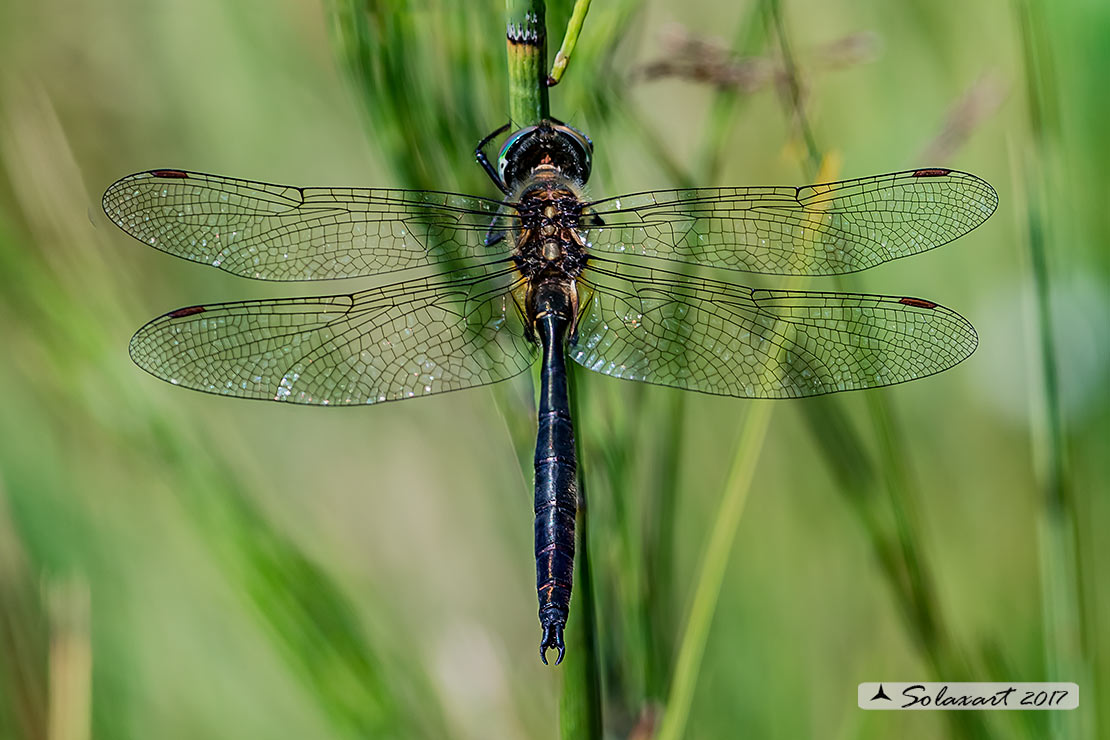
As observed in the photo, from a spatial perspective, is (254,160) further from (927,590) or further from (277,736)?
(927,590)

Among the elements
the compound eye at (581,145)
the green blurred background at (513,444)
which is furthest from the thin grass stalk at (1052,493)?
the compound eye at (581,145)

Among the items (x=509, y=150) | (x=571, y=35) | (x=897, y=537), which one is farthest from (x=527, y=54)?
(x=897, y=537)

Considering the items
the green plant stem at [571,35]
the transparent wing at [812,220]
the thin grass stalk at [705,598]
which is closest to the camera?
the green plant stem at [571,35]

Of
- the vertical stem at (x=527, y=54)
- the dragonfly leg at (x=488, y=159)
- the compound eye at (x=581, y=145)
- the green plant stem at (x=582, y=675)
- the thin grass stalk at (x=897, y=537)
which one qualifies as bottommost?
the green plant stem at (x=582, y=675)

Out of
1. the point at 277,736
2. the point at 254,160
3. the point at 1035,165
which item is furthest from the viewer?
the point at 254,160

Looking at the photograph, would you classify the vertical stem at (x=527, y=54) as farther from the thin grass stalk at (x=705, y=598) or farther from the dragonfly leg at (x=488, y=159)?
the thin grass stalk at (x=705, y=598)

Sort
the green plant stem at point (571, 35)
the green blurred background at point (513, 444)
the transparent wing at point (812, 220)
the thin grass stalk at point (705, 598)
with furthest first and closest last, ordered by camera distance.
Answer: the transparent wing at point (812, 220)
the green blurred background at point (513, 444)
the thin grass stalk at point (705, 598)
the green plant stem at point (571, 35)

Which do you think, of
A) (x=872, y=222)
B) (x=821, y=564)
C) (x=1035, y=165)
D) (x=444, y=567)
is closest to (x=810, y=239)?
(x=872, y=222)
